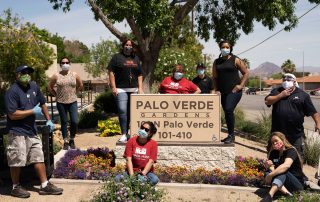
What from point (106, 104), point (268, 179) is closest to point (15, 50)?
point (106, 104)

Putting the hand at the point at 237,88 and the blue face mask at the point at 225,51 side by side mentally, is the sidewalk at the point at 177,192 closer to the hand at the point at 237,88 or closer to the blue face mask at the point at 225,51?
the hand at the point at 237,88

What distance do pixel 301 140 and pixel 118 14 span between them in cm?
721

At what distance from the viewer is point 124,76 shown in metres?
7.36

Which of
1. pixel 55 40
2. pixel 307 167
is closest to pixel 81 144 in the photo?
pixel 307 167

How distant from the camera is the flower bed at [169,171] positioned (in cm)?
659

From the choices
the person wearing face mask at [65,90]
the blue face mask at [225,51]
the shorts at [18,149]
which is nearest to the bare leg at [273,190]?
the blue face mask at [225,51]

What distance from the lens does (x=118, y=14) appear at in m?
12.0

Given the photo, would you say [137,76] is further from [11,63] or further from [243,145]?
[11,63]

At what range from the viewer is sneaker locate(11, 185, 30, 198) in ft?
19.1

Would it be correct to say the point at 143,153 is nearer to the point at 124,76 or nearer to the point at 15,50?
the point at 124,76

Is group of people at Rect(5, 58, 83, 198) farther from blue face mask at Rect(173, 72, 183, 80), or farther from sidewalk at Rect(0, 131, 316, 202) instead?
blue face mask at Rect(173, 72, 183, 80)

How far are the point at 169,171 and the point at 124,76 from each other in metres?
1.74

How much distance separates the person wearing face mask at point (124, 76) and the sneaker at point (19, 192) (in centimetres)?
194

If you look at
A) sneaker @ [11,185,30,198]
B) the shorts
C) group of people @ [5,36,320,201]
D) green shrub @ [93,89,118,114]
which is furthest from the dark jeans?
green shrub @ [93,89,118,114]
